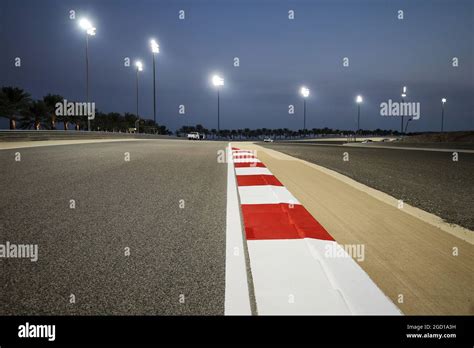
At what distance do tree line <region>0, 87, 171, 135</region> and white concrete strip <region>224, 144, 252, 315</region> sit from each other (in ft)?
149

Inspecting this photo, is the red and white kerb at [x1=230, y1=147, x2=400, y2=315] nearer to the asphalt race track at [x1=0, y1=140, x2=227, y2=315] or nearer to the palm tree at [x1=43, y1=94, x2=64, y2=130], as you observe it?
the asphalt race track at [x1=0, y1=140, x2=227, y2=315]

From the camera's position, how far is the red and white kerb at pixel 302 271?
229 cm

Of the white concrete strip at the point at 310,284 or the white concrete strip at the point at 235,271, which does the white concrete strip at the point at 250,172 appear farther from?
the white concrete strip at the point at 310,284

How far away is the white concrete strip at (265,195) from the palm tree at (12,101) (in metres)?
62.8

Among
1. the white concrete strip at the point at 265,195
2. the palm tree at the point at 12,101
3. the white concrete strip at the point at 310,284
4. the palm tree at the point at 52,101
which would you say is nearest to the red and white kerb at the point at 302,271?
the white concrete strip at the point at 310,284

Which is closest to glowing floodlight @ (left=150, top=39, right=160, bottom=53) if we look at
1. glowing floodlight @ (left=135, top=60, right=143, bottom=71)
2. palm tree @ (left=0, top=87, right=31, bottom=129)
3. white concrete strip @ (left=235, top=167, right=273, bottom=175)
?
glowing floodlight @ (left=135, top=60, right=143, bottom=71)

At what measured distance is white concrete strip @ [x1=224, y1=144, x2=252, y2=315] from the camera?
2.24 m

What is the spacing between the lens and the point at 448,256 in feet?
10.8

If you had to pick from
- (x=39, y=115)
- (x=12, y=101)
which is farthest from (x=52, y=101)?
(x=12, y=101)

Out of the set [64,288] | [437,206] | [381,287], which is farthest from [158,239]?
A: [437,206]

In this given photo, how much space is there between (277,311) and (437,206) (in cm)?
421

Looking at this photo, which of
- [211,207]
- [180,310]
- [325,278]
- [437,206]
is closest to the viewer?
[180,310]

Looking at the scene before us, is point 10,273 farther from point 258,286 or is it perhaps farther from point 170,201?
point 170,201

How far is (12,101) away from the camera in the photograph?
5969cm
